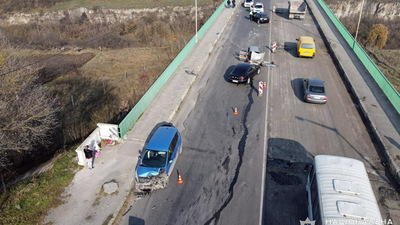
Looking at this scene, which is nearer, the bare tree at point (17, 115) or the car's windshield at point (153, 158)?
the car's windshield at point (153, 158)

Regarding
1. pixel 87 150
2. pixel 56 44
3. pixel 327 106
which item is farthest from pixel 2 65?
pixel 56 44

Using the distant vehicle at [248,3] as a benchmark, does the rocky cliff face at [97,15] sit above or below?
below

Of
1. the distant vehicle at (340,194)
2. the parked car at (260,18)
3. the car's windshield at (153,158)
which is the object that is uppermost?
the parked car at (260,18)

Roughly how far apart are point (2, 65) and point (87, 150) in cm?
860

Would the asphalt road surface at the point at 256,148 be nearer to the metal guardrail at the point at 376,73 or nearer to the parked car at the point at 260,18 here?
the metal guardrail at the point at 376,73

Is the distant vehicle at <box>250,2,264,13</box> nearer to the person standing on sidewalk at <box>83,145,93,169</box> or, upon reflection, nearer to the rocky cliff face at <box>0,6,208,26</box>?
the rocky cliff face at <box>0,6,208,26</box>

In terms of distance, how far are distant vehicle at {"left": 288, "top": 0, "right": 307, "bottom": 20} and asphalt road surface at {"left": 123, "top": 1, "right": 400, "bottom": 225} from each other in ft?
47.7

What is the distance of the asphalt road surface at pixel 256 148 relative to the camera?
13180 millimetres

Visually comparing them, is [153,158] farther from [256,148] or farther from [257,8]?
[257,8]

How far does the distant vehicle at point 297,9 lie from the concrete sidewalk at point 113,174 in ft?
74.7

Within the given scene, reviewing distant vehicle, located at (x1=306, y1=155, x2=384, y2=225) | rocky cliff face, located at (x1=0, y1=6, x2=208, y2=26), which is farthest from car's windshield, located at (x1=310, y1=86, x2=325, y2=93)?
rocky cliff face, located at (x1=0, y1=6, x2=208, y2=26)

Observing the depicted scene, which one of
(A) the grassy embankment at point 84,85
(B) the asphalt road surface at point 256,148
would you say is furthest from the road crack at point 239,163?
(A) the grassy embankment at point 84,85

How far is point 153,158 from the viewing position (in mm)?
14320

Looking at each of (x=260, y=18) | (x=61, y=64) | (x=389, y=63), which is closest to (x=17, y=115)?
(x=61, y=64)
